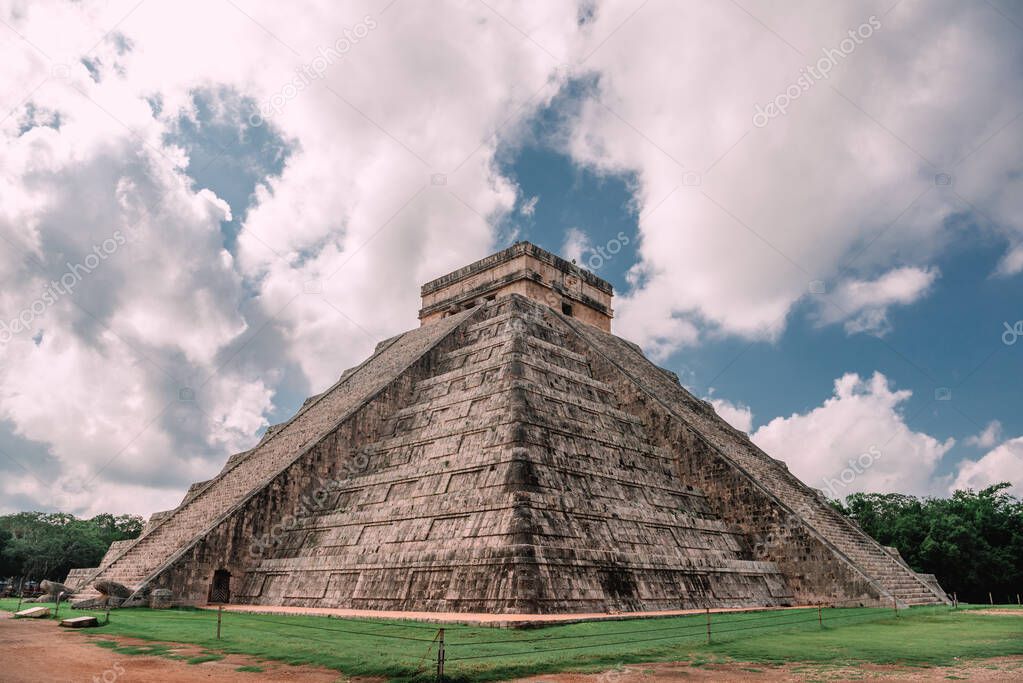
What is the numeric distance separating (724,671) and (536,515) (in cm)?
550

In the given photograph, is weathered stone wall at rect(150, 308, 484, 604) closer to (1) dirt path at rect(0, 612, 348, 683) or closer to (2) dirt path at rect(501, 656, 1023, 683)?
(1) dirt path at rect(0, 612, 348, 683)

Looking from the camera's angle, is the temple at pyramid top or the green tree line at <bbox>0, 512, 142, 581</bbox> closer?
the temple at pyramid top

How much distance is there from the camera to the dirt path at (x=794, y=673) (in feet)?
23.5

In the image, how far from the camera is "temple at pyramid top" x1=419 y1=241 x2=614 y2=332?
27859 millimetres

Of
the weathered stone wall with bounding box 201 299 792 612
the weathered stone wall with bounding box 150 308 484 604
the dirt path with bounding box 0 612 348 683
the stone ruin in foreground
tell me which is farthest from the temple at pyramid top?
the dirt path with bounding box 0 612 348 683

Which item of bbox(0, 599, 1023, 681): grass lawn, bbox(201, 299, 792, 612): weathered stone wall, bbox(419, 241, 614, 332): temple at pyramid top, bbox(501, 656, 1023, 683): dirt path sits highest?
bbox(419, 241, 614, 332): temple at pyramid top

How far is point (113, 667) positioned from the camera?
25.5 feet

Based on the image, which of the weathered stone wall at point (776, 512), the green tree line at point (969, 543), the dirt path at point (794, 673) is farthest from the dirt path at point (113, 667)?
the green tree line at point (969, 543)

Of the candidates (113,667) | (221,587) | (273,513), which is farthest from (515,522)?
(221,587)

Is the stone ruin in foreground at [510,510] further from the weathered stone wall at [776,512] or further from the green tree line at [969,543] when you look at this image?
the green tree line at [969,543]

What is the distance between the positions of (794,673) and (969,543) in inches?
1126

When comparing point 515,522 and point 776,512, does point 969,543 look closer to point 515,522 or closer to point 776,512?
point 776,512

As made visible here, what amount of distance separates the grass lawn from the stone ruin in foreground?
147 cm

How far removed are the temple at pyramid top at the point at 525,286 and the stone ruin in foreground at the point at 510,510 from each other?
4533mm
